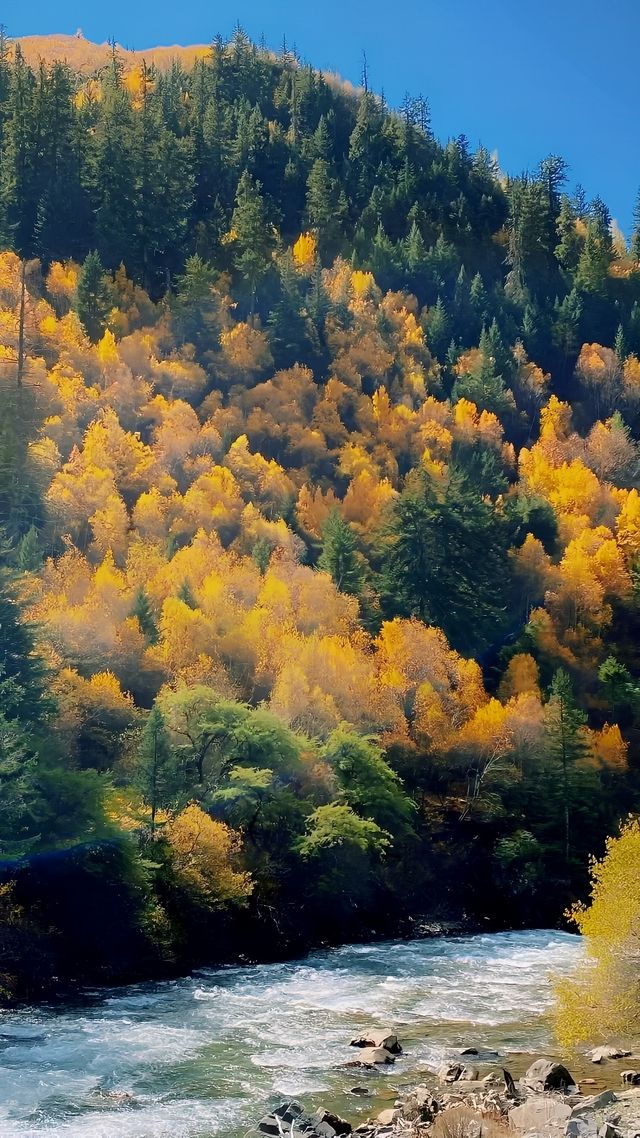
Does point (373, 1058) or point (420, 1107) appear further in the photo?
point (373, 1058)

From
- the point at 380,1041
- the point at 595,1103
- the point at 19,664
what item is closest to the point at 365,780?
the point at 19,664

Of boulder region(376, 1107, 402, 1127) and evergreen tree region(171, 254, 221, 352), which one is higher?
evergreen tree region(171, 254, 221, 352)

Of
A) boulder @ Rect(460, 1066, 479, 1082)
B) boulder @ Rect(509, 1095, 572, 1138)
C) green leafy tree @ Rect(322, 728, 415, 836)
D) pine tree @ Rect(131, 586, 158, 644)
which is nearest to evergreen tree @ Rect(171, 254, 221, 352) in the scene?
pine tree @ Rect(131, 586, 158, 644)

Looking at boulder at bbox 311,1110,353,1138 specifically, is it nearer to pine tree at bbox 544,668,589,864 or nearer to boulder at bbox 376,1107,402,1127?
boulder at bbox 376,1107,402,1127

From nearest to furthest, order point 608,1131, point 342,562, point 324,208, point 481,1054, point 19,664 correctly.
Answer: point 608,1131, point 481,1054, point 19,664, point 342,562, point 324,208

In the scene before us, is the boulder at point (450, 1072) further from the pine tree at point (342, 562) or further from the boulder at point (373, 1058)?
the pine tree at point (342, 562)

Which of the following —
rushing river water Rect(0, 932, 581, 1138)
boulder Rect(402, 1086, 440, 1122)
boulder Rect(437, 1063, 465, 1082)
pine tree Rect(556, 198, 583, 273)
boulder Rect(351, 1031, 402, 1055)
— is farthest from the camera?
pine tree Rect(556, 198, 583, 273)

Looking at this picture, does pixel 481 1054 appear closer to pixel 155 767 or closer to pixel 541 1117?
pixel 541 1117
